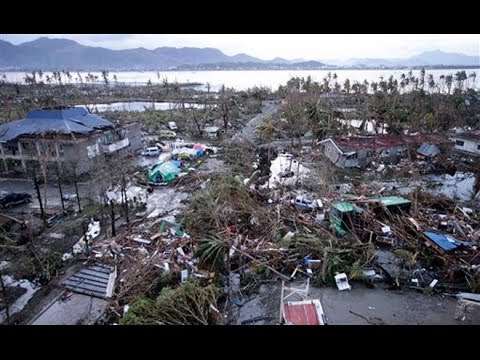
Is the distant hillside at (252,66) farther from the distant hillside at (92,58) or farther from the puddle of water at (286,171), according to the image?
the puddle of water at (286,171)

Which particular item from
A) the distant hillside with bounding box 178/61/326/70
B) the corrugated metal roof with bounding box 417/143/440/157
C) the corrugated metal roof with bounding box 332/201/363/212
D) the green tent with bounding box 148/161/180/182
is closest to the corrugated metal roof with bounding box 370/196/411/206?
the corrugated metal roof with bounding box 332/201/363/212

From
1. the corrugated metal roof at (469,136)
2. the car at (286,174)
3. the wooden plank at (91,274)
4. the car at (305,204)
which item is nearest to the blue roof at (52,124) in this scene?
the wooden plank at (91,274)

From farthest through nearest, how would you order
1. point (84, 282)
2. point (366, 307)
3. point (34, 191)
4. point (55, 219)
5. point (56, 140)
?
point (56, 140) → point (34, 191) → point (55, 219) → point (84, 282) → point (366, 307)

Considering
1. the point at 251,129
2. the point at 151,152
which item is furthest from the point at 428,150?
the point at 151,152

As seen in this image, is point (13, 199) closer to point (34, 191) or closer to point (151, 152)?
point (34, 191)
